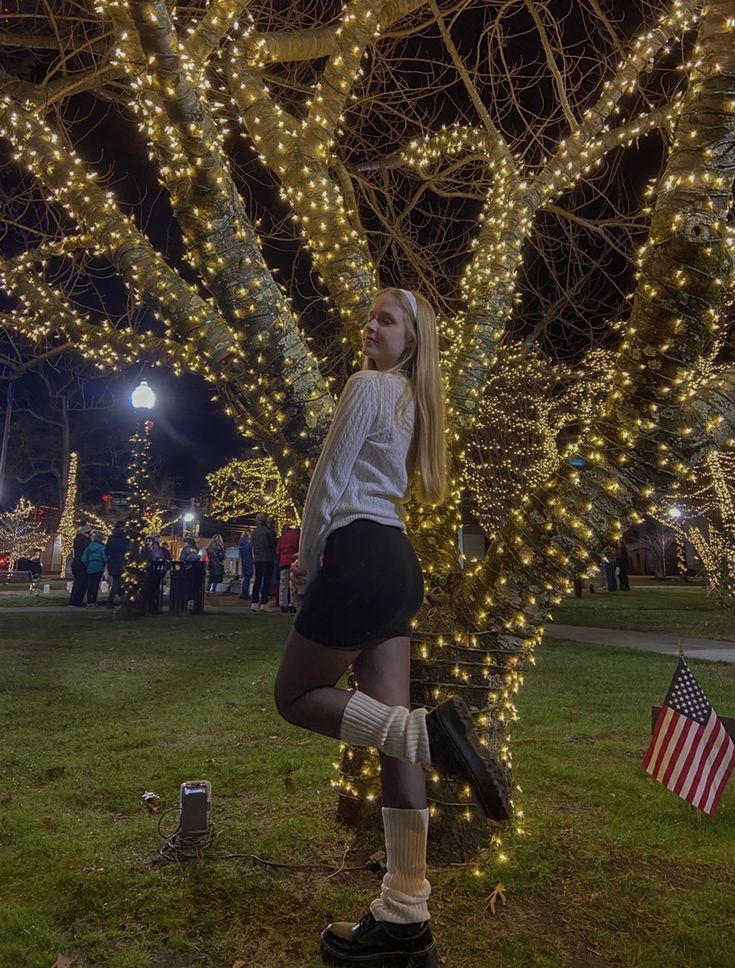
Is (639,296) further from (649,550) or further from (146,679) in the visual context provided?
(649,550)

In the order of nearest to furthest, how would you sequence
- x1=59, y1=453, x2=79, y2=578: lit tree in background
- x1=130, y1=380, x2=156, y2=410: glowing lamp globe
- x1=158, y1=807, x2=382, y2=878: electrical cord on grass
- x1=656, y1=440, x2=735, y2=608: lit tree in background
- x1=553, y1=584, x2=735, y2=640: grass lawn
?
x1=158, y1=807, x2=382, y2=878: electrical cord on grass < x1=656, y1=440, x2=735, y2=608: lit tree in background < x1=553, y1=584, x2=735, y2=640: grass lawn < x1=130, y1=380, x2=156, y2=410: glowing lamp globe < x1=59, y1=453, x2=79, y2=578: lit tree in background

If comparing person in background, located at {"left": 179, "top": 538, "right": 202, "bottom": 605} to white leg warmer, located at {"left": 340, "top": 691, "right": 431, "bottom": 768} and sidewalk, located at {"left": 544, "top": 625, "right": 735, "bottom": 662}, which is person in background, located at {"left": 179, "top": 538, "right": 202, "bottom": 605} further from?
white leg warmer, located at {"left": 340, "top": 691, "right": 431, "bottom": 768}

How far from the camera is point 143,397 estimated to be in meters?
13.3

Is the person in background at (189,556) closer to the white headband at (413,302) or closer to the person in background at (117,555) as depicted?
the person in background at (117,555)

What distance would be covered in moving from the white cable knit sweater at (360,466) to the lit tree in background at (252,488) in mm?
14291

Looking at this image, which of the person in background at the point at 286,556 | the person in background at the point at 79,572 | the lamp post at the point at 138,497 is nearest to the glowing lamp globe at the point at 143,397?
the lamp post at the point at 138,497

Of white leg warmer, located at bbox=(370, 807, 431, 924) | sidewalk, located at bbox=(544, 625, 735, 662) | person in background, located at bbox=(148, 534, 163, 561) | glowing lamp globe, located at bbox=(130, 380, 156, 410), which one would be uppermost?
glowing lamp globe, located at bbox=(130, 380, 156, 410)

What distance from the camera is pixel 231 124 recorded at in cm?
716

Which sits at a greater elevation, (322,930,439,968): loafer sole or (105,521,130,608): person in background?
(105,521,130,608): person in background

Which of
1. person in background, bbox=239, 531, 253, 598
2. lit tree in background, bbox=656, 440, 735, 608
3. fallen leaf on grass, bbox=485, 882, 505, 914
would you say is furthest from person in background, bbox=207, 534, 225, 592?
fallen leaf on grass, bbox=485, 882, 505, 914

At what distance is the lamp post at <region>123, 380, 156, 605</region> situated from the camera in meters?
11.9

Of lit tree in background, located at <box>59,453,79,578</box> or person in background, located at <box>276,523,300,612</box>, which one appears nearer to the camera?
person in background, located at <box>276,523,300,612</box>

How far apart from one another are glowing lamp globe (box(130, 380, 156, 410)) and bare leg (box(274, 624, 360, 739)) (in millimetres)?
11859

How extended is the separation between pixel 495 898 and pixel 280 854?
847 millimetres
